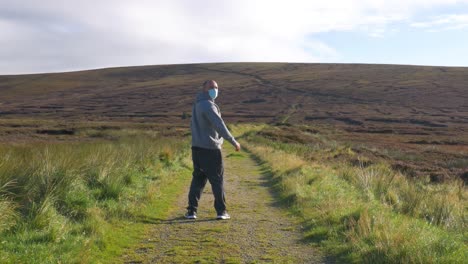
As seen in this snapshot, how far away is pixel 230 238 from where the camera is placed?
6.40m

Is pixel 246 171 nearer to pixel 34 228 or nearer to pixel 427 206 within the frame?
pixel 427 206

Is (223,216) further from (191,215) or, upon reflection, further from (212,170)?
(212,170)

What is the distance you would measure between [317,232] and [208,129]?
7.34 feet

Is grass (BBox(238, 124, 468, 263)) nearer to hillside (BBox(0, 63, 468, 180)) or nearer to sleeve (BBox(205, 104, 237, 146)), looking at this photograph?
sleeve (BBox(205, 104, 237, 146))

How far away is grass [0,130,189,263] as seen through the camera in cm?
538

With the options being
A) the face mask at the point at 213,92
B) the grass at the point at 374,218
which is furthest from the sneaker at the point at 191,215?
the face mask at the point at 213,92

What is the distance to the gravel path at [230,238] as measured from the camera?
556 centimetres

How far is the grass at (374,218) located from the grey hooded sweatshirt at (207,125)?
179 centimetres

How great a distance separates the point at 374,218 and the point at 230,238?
1.86 m

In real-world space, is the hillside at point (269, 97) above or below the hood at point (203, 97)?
below

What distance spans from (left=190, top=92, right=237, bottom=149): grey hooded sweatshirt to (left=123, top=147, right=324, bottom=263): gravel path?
3.80 feet

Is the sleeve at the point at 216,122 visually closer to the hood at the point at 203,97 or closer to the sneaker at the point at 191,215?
the hood at the point at 203,97

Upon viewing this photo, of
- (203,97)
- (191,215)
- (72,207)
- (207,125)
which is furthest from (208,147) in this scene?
(72,207)

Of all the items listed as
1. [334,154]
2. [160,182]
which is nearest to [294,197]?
[160,182]
